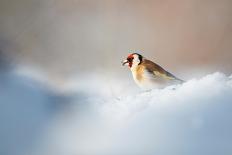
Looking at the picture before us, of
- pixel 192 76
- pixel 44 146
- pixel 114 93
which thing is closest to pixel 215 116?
pixel 192 76

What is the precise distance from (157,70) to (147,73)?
0.05 meters

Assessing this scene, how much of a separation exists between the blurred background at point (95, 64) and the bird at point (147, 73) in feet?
0.08

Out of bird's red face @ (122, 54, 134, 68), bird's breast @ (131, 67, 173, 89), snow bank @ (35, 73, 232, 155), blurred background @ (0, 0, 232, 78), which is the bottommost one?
snow bank @ (35, 73, 232, 155)

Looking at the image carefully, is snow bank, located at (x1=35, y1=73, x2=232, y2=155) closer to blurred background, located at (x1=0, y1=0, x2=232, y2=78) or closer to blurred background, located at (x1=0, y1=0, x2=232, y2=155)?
blurred background, located at (x1=0, y1=0, x2=232, y2=155)

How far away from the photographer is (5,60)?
1.69 m

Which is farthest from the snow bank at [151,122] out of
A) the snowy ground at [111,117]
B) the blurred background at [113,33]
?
the blurred background at [113,33]

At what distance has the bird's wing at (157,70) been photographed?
173cm

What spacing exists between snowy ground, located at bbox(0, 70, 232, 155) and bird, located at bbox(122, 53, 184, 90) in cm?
3

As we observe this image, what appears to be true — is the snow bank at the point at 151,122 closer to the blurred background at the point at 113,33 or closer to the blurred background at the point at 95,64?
the blurred background at the point at 95,64

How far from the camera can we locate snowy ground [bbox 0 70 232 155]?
5.40ft

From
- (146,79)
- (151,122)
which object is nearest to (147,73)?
(146,79)

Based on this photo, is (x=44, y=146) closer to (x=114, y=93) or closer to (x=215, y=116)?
(x=114, y=93)

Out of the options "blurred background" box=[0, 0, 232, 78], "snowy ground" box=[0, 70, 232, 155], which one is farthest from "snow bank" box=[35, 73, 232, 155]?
"blurred background" box=[0, 0, 232, 78]

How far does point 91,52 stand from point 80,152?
425mm
